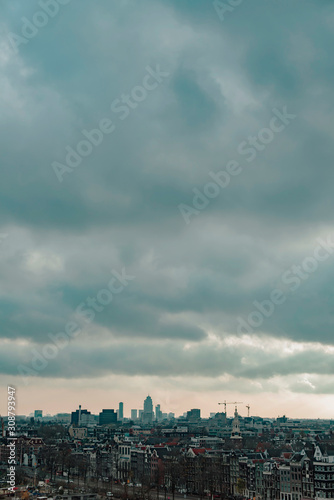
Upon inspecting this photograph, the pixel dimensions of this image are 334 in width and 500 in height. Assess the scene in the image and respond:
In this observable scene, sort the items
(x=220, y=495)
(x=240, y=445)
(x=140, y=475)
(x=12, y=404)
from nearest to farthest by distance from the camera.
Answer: (x=12, y=404) → (x=220, y=495) → (x=140, y=475) → (x=240, y=445)

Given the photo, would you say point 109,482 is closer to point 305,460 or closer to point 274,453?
point 274,453

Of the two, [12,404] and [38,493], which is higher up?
[12,404]

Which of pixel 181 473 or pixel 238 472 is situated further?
pixel 181 473

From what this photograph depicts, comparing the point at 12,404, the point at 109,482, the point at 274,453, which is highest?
the point at 12,404

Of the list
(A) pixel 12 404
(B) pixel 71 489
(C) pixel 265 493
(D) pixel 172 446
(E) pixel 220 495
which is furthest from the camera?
(D) pixel 172 446

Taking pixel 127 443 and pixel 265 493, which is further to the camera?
pixel 127 443

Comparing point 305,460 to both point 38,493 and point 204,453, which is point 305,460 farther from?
point 38,493

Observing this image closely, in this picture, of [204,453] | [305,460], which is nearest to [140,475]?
[204,453]

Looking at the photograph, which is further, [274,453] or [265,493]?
[274,453]

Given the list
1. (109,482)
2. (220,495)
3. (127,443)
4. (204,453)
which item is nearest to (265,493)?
(220,495)
